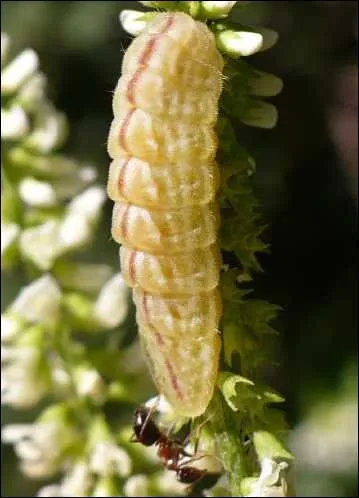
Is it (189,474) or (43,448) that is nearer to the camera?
(189,474)

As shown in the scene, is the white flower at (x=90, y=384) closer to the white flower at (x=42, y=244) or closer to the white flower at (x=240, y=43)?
the white flower at (x=42, y=244)

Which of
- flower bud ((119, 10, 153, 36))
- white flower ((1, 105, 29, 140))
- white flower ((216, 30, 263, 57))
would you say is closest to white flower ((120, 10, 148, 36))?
flower bud ((119, 10, 153, 36))

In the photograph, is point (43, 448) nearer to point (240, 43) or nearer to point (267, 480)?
point (267, 480)

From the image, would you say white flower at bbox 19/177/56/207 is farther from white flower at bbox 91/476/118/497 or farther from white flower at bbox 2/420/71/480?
white flower at bbox 91/476/118/497

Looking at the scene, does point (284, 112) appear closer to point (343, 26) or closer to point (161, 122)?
point (343, 26)

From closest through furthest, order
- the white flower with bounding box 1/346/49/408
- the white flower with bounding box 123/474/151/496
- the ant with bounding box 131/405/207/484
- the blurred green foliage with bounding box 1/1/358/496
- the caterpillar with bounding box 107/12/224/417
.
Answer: the caterpillar with bounding box 107/12/224/417 < the ant with bounding box 131/405/207/484 < the white flower with bounding box 123/474/151/496 < the white flower with bounding box 1/346/49/408 < the blurred green foliage with bounding box 1/1/358/496

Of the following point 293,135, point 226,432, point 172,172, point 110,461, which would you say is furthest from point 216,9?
point 293,135
